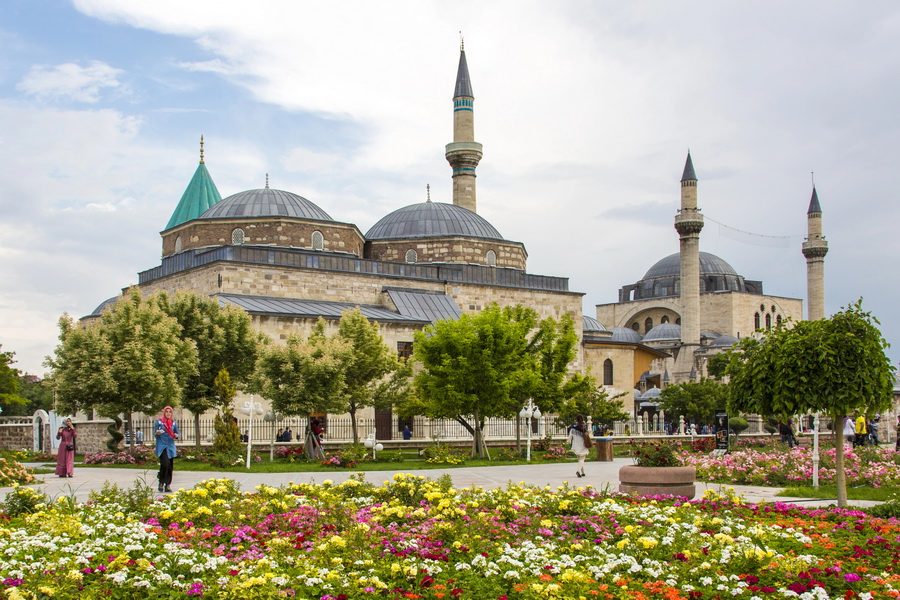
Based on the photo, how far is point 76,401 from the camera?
20.6 m

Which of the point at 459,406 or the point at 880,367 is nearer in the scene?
the point at 880,367

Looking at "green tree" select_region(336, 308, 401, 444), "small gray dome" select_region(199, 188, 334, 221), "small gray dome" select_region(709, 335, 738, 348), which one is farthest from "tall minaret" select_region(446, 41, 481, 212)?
"small gray dome" select_region(709, 335, 738, 348)

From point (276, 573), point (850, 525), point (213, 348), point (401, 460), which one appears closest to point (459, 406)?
point (401, 460)

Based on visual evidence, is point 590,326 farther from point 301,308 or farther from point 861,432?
point 861,432

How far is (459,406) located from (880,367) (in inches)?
478

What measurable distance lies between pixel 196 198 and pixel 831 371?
39.7 meters

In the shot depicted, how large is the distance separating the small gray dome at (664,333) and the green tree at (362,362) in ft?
133

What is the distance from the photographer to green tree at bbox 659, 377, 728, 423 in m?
36.2

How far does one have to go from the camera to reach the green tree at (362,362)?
72.8 feet

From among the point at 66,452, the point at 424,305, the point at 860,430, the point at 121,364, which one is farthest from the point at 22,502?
the point at 424,305

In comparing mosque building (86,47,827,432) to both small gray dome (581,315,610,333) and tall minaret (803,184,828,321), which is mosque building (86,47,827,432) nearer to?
small gray dome (581,315,610,333)

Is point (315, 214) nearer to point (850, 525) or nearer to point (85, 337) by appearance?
point (85, 337)

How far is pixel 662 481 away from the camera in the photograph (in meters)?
11.2

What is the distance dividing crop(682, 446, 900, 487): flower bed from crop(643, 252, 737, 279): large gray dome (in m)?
52.1
